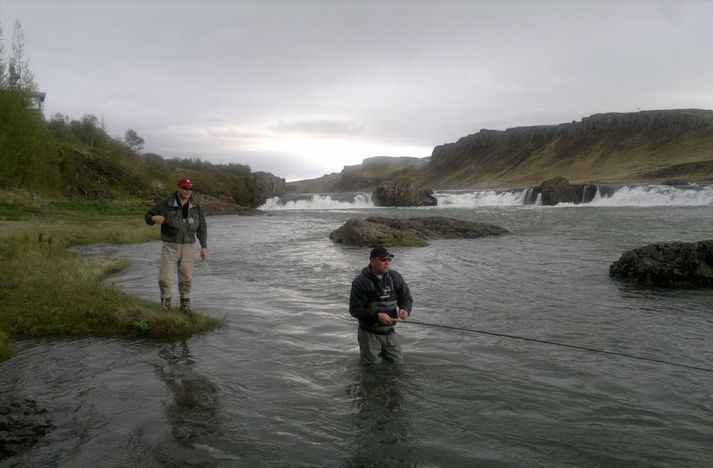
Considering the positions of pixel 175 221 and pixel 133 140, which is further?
pixel 133 140

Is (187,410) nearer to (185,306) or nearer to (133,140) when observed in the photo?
(185,306)

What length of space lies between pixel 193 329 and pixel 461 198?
236 feet

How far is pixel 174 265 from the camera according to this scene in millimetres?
8914

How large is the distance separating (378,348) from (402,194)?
250 feet

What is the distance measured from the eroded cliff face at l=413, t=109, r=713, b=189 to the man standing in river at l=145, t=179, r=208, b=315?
101117 mm

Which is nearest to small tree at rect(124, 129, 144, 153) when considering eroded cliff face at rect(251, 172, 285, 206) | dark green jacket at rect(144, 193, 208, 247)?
eroded cliff face at rect(251, 172, 285, 206)

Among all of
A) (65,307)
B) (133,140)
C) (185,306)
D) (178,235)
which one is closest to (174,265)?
(178,235)

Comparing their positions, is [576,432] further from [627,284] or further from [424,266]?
[424,266]

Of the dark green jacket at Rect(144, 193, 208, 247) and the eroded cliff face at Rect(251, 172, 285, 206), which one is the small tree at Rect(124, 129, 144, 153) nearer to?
the eroded cliff face at Rect(251, 172, 285, 206)

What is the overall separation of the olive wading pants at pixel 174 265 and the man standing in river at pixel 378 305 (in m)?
3.66

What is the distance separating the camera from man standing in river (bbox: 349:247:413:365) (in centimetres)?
662

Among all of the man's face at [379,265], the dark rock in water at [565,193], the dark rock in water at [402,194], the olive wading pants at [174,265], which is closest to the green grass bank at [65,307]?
the olive wading pants at [174,265]

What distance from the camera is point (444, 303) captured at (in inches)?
441

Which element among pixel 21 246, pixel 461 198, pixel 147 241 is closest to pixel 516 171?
pixel 461 198
